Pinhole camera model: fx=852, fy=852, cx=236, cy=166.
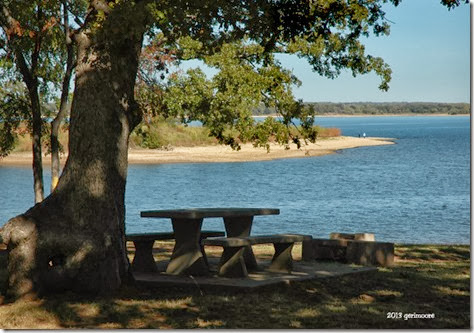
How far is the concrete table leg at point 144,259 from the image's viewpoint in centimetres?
1131

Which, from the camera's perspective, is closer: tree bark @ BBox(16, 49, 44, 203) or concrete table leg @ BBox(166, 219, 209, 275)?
concrete table leg @ BBox(166, 219, 209, 275)

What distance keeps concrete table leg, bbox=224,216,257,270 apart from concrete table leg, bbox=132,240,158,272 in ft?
3.54

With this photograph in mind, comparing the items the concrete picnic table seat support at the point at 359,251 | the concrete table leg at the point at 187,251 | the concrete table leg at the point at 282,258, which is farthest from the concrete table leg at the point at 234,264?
the concrete picnic table seat support at the point at 359,251

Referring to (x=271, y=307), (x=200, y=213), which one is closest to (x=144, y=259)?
(x=200, y=213)

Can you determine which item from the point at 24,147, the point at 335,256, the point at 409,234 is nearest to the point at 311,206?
the point at 409,234

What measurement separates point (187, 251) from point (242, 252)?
83 cm

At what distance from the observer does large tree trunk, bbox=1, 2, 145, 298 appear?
9.77 meters

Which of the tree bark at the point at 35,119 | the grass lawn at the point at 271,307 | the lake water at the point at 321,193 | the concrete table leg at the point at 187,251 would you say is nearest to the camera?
the grass lawn at the point at 271,307

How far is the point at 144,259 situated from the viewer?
11.4 m

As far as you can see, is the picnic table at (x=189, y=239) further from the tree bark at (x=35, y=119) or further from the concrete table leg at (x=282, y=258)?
the tree bark at (x=35, y=119)

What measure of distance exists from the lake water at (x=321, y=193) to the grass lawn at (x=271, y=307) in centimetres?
1413

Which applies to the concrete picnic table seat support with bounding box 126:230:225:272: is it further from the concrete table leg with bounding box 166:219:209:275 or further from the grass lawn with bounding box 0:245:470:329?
the grass lawn with bounding box 0:245:470:329

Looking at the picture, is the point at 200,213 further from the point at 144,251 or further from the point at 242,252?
the point at 144,251

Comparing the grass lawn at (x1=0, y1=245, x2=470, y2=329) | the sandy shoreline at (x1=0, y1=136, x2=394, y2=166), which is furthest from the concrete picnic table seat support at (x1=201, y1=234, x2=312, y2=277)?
the sandy shoreline at (x1=0, y1=136, x2=394, y2=166)
